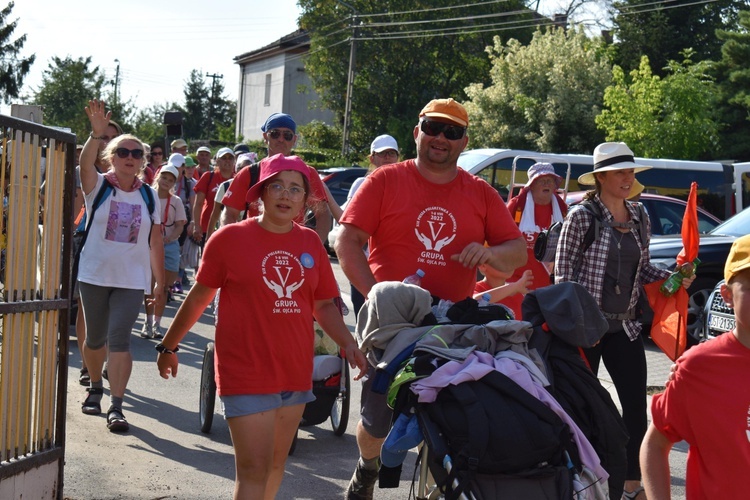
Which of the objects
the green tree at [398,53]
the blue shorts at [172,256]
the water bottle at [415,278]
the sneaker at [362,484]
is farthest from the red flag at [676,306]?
the green tree at [398,53]

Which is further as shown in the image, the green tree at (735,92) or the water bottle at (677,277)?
the green tree at (735,92)

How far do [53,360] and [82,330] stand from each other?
3863 mm

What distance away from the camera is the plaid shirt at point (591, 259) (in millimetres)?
6250

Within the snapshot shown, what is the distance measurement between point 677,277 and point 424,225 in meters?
1.76

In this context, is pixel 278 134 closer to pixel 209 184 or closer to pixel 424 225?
pixel 424 225

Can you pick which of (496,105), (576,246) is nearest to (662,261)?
(576,246)

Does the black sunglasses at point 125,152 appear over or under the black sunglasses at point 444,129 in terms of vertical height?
under

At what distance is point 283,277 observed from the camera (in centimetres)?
486

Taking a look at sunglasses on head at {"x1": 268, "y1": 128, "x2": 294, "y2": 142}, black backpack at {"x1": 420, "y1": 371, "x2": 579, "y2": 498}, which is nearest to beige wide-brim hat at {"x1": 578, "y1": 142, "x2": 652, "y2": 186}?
sunglasses on head at {"x1": 268, "y1": 128, "x2": 294, "y2": 142}

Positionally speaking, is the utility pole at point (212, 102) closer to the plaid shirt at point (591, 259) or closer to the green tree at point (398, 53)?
the green tree at point (398, 53)

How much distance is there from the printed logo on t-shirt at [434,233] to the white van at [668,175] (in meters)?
16.0

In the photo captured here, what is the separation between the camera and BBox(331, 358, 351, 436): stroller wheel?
746 centimetres

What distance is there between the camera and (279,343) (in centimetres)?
479

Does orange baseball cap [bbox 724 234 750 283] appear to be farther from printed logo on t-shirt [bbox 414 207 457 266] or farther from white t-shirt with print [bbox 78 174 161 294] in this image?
white t-shirt with print [bbox 78 174 161 294]
